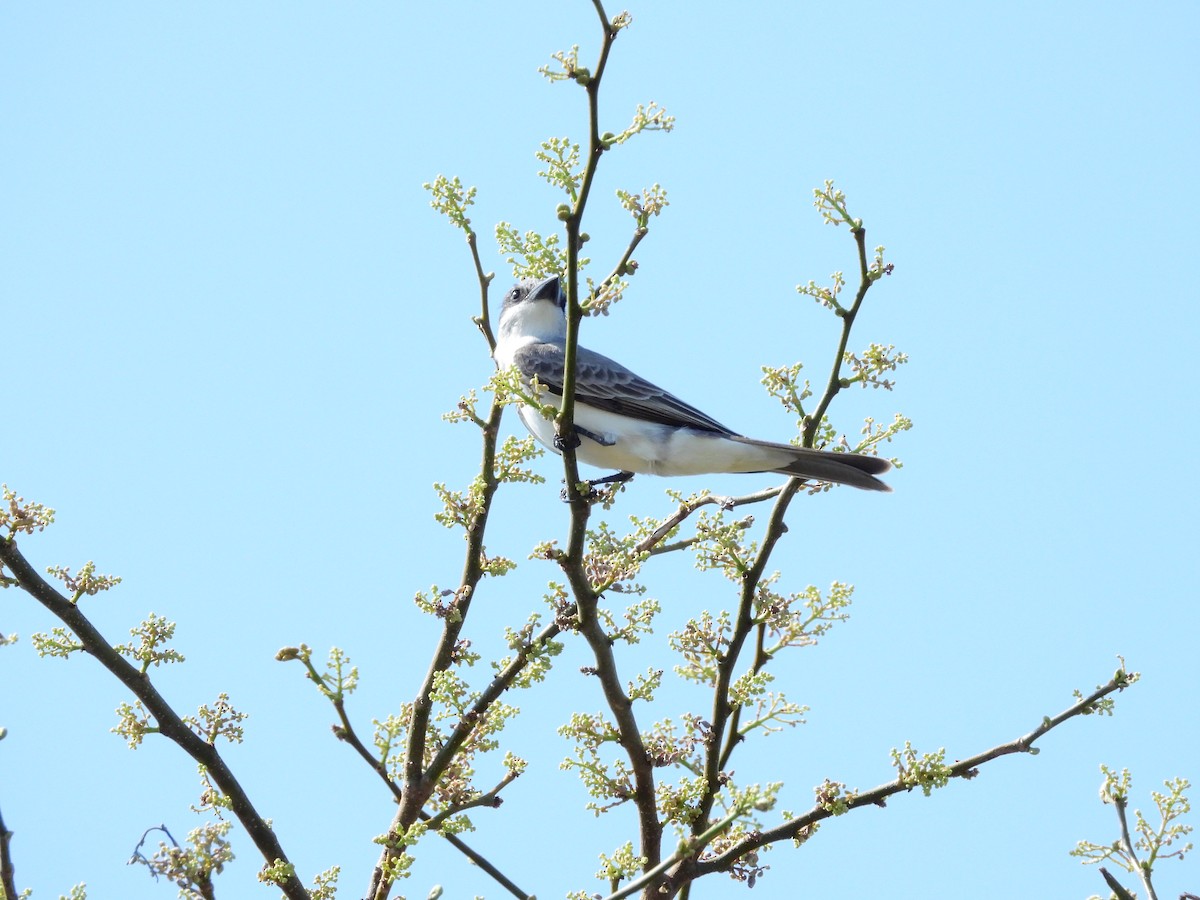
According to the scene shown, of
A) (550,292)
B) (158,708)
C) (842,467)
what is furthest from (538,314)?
(158,708)

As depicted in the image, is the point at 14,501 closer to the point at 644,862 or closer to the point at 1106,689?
the point at 644,862

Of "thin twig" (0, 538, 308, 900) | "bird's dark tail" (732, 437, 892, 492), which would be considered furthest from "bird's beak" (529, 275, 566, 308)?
"thin twig" (0, 538, 308, 900)

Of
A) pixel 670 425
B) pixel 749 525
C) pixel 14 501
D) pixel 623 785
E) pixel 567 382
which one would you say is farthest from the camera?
pixel 670 425

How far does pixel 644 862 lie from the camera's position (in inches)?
192

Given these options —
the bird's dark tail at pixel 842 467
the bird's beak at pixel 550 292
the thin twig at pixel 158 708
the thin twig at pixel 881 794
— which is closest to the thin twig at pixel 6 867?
the thin twig at pixel 158 708

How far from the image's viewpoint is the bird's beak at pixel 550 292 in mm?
8508

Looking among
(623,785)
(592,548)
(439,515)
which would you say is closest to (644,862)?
(623,785)

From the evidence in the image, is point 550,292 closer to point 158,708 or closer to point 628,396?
point 628,396

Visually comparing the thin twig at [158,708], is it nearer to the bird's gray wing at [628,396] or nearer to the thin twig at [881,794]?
the thin twig at [881,794]

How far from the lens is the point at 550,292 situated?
8.73 metres

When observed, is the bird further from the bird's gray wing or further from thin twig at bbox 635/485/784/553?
thin twig at bbox 635/485/784/553

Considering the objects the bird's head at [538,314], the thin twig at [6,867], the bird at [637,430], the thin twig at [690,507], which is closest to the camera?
the thin twig at [6,867]

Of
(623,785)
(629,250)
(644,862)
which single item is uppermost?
(629,250)

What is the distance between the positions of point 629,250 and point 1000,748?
2.61 meters
